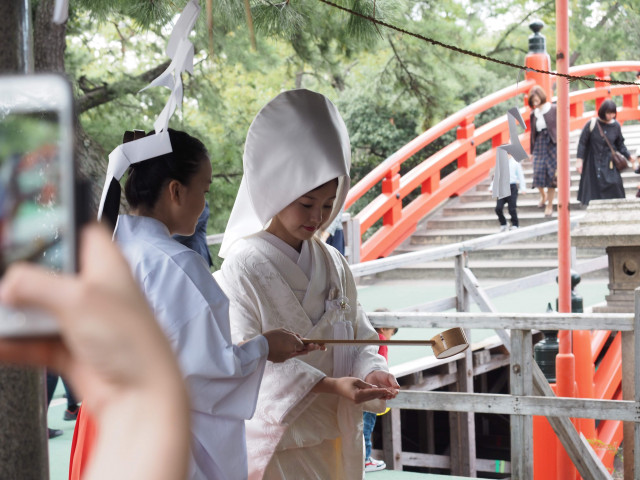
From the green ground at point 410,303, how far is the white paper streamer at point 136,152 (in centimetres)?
282

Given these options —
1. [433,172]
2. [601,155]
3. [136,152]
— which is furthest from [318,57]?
[136,152]

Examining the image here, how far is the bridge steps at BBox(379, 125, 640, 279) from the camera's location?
1002 centimetres

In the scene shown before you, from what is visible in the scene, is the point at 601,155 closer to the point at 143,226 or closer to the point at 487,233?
the point at 487,233

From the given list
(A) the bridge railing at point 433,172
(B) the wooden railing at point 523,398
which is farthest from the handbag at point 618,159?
(B) the wooden railing at point 523,398

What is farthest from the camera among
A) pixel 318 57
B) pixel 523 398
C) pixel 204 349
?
pixel 318 57

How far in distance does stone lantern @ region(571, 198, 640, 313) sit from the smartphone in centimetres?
518

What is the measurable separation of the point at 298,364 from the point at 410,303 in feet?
20.3

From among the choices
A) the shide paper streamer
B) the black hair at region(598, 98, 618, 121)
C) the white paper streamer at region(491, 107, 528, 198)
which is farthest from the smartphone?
the black hair at region(598, 98, 618, 121)

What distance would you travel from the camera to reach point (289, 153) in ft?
8.26

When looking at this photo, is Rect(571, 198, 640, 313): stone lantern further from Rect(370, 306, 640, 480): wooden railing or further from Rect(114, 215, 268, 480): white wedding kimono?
Rect(114, 215, 268, 480): white wedding kimono

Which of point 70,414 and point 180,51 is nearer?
point 180,51

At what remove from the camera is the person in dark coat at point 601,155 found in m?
9.16

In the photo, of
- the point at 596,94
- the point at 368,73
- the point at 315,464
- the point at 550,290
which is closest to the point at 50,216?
the point at 315,464

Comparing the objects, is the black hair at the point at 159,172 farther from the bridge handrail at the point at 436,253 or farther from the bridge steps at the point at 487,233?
the bridge steps at the point at 487,233
